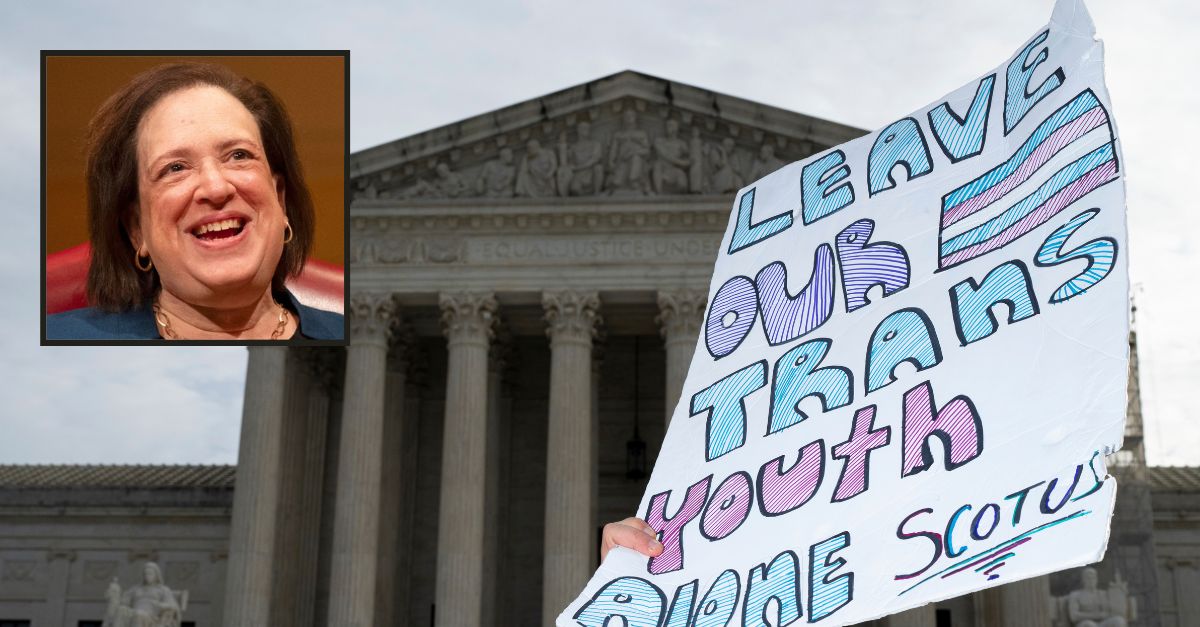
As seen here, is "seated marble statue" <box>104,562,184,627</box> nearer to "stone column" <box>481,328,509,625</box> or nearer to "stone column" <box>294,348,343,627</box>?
"stone column" <box>294,348,343,627</box>

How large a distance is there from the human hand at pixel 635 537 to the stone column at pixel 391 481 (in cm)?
2905

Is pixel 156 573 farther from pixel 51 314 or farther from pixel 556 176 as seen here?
pixel 51 314

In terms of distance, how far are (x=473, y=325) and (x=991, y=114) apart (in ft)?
90.9

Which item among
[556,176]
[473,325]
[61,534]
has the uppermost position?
[556,176]

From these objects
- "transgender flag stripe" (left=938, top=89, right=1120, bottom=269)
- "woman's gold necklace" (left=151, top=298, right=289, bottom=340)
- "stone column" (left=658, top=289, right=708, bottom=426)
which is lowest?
"transgender flag stripe" (left=938, top=89, right=1120, bottom=269)

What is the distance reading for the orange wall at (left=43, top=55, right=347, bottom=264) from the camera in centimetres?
1759

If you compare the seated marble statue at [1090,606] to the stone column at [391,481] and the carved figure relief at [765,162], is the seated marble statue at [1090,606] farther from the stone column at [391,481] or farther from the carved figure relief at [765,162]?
the stone column at [391,481]

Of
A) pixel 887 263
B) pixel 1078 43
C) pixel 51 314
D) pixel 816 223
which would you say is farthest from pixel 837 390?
pixel 51 314

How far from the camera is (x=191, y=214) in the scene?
16719 millimetres

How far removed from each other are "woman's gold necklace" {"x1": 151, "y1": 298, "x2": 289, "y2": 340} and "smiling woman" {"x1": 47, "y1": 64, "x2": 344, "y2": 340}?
0.5 inches

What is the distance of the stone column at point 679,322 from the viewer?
36188mm

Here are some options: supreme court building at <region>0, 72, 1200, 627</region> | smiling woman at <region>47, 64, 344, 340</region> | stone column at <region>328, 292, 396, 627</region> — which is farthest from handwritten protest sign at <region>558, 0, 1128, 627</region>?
stone column at <region>328, 292, 396, 627</region>

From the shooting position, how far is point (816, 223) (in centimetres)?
1048

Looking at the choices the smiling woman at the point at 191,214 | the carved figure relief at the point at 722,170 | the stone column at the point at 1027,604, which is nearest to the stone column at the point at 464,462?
the carved figure relief at the point at 722,170
